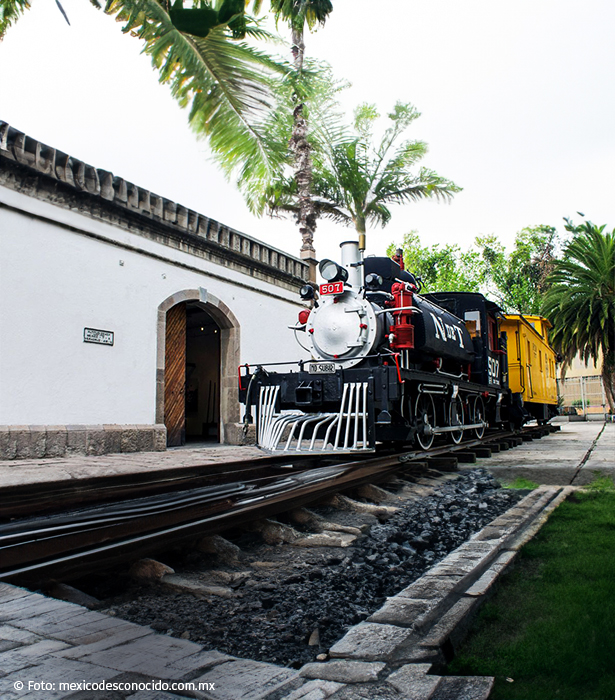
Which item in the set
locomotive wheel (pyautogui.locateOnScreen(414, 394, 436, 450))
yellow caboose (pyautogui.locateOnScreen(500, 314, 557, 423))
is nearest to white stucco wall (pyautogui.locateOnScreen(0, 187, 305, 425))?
locomotive wheel (pyautogui.locateOnScreen(414, 394, 436, 450))

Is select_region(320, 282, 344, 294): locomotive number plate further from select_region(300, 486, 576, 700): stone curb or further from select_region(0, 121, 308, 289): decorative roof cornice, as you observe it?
select_region(300, 486, 576, 700): stone curb

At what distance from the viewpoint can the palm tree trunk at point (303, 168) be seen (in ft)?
55.9

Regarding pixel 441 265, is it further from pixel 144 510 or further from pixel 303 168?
pixel 144 510

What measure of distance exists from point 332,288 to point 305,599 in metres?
5.48

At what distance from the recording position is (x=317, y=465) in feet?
24.0

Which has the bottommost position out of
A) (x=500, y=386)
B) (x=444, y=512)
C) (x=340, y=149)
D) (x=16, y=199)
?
(x=444, y=512)

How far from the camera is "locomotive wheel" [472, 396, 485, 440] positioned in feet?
35.2

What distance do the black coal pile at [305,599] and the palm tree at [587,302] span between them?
2474 cm

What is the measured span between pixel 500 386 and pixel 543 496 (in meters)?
7.07

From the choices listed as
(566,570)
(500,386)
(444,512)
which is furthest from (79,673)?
(500,386)

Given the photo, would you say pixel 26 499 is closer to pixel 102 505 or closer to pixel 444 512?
pixel 102 505

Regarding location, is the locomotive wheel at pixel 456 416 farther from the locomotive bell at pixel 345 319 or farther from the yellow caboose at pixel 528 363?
the yellow caboose at pixel 528 363

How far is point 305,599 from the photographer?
9.59 ft

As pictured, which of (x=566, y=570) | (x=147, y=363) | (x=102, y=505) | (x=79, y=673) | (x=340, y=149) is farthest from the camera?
(x=340, y=149)
